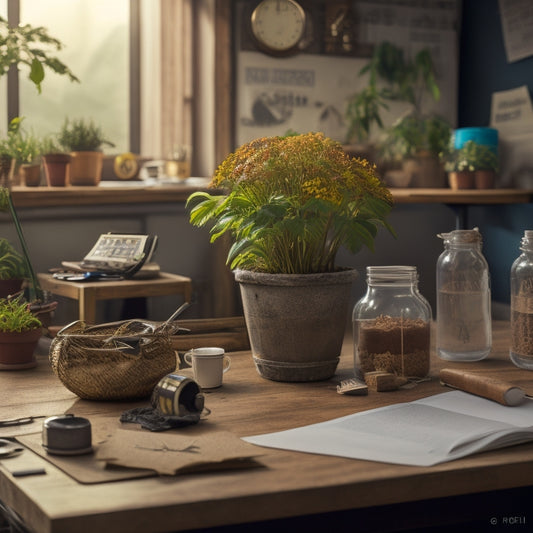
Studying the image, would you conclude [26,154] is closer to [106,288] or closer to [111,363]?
[106,288]

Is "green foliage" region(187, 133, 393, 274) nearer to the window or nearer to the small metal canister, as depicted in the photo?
the small metal canister

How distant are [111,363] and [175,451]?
311 mm

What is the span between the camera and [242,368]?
167 cm

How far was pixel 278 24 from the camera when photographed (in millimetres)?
3846

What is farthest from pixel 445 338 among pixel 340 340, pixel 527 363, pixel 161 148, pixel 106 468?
pixel 161 148

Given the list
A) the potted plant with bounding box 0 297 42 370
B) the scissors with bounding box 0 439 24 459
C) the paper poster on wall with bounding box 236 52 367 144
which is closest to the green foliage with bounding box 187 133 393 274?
the potted plant with bounding box 0 297 42 370

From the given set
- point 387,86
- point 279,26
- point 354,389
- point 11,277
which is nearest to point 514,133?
point 387,86

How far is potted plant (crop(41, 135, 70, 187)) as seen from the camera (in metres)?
3.22

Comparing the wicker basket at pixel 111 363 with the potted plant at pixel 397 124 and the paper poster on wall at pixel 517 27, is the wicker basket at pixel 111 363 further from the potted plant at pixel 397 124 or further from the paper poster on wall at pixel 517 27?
the paper poster on wall at pixel 517 27

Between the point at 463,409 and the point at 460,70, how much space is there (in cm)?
327

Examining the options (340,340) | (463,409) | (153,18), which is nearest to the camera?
(463,409)

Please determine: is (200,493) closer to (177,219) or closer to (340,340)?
(340,340)

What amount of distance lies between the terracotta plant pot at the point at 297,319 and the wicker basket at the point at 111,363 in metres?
0.20

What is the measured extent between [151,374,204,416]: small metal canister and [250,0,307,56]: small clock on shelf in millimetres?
2785
